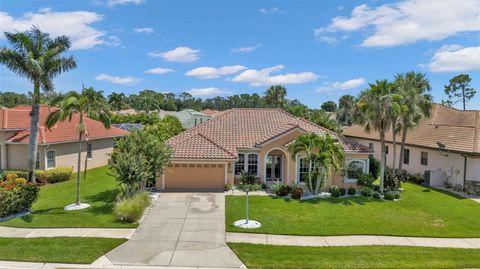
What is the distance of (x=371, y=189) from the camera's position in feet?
71.2

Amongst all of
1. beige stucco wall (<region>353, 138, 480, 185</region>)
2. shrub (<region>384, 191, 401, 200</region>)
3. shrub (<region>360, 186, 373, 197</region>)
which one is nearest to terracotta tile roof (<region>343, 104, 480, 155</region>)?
beige stucco wall (<region>353, 138, 480, 185</region>)

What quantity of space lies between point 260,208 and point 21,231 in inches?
426

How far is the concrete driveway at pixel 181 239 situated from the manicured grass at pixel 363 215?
3.55 feet

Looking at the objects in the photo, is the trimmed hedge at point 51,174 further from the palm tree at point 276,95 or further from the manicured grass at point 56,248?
the palm tree at point 276,95

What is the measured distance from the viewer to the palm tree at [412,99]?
2380cm

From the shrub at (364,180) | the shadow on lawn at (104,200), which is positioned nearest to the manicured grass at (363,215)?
the shrub at (364,180)

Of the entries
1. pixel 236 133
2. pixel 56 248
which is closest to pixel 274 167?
pixel 236 133

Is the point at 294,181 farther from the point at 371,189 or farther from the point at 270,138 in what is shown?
the point at 371,189

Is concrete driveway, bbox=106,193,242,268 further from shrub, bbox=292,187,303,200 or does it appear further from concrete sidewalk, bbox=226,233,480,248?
shrub, bbox=292,187,303,200

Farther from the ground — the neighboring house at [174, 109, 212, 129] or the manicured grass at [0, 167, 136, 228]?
the neighboring house at [174, 109, 212, 129]

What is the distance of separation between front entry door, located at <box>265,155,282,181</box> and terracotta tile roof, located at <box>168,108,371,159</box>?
4.99ft

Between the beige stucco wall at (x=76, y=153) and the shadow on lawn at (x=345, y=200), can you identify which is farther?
the beige stucco wall at (x=76, y=153)

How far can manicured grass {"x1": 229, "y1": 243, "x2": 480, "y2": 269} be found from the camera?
10.9 metres

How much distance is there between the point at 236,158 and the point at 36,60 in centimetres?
1287
